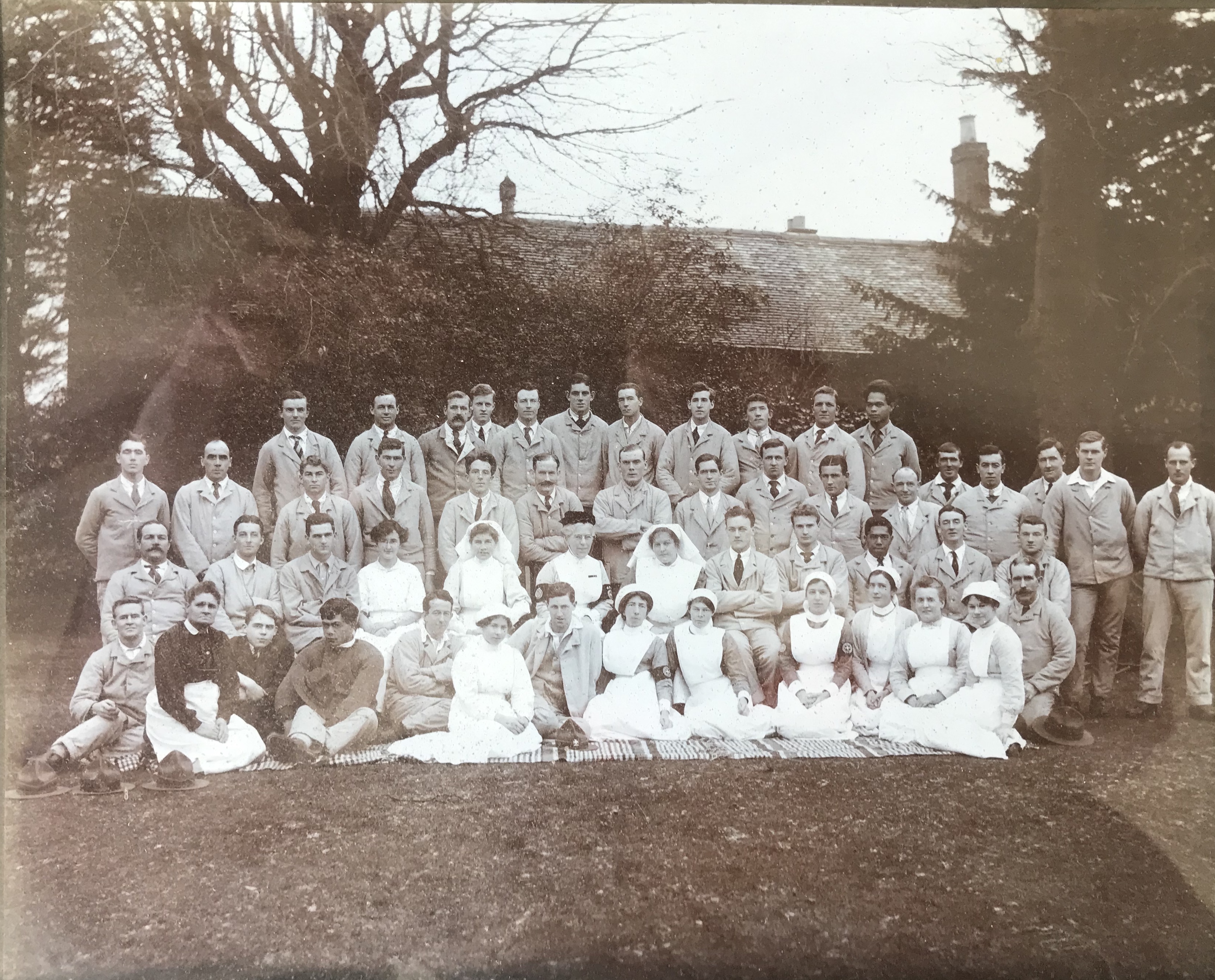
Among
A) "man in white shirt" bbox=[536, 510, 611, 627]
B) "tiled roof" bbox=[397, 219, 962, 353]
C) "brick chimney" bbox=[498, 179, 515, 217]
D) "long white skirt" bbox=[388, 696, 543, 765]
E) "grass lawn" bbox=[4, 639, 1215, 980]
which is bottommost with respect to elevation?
"grass lawn" bbox=[4, 639, 1215, 980]

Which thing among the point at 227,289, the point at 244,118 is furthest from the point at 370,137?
the point at 227,289

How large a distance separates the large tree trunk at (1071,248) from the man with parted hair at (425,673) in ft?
9.32

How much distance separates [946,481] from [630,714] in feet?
6.00

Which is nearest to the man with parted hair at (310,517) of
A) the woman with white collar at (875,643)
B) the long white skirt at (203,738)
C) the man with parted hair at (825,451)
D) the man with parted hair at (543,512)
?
the long white skirt at (203,738)

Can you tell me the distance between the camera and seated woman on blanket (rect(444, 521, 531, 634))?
4312 millimetres

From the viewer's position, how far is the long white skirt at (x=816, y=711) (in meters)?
4.16

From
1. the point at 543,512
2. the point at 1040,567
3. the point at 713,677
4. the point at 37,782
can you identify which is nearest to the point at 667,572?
the point at 713,677

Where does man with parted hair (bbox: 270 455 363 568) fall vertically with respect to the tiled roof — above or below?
below

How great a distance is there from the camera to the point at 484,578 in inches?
172

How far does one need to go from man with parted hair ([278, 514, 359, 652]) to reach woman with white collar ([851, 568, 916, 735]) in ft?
7.40

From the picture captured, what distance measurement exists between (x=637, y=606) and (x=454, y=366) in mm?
1369

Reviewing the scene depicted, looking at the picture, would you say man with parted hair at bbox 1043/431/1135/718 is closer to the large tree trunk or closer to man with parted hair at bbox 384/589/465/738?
the large tree trunk

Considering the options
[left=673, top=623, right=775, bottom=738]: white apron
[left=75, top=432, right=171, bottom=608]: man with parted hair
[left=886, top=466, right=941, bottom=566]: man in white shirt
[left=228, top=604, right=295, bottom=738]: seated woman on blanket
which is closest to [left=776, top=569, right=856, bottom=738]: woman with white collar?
[left=673, top=623, right=775, bottom=738]: white apron

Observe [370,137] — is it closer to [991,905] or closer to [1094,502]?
[1094,502]
